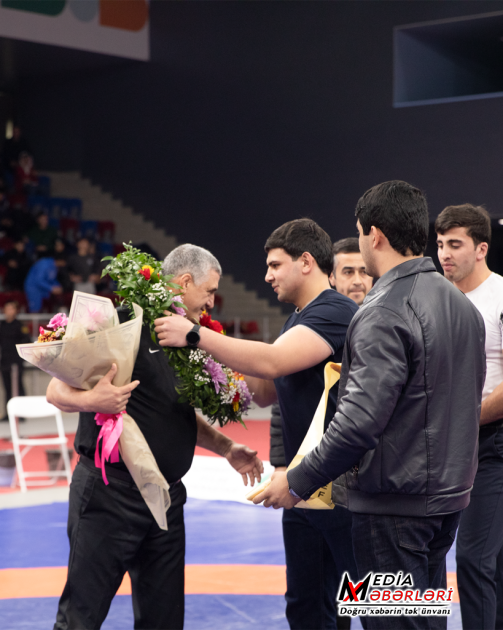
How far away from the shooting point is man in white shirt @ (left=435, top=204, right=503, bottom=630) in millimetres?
2871

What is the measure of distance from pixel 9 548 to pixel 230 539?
1.40 metres

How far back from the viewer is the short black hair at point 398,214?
2195 mm

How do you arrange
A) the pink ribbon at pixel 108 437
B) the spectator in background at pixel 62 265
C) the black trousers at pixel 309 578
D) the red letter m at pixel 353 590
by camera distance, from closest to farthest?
the red letter m at pixel 353 590 < the pink ribbon at pixel 108 437 < the black trousers at pixel 309 578 < the spectator in background at pixel 62 265

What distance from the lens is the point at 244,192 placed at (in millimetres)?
15094

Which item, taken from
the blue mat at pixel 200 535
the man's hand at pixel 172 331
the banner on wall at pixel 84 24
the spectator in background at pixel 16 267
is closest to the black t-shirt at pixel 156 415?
the man's hand at pixel 172 331

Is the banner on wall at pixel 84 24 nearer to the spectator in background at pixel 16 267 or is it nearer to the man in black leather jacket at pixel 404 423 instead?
the spectator in background at pixel 16 267

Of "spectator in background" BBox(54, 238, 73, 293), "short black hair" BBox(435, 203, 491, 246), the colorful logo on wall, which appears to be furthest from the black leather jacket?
the colorful logo on wall

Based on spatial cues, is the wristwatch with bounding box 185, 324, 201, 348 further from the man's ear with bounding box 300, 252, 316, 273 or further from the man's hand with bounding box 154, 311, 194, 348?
the man's ear with bounding box 300, 252, 316, 273

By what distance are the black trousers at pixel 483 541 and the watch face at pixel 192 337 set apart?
4.06ft

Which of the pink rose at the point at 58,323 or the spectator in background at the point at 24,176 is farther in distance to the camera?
the spectator in background at the point at 24,176

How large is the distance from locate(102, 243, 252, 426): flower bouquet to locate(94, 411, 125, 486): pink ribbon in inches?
9.6

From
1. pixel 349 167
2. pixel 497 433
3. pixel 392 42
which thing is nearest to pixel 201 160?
pixel 349 167

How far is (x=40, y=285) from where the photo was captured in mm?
12656

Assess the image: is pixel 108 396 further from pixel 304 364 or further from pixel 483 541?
pixel 483 541
